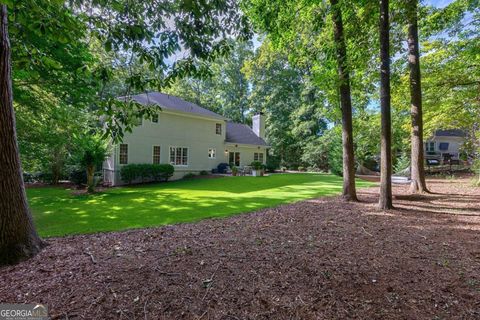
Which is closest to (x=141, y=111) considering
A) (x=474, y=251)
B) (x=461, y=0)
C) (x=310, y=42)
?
(x=474, y=251)

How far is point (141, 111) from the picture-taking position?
3.38m

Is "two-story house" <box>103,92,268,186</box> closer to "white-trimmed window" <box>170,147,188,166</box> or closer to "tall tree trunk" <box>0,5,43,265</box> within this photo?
"white-trimmed window" <box>170,147,188,166</box>

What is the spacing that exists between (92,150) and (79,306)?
11.6 metres

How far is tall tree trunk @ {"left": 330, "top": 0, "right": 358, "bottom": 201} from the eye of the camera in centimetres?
802

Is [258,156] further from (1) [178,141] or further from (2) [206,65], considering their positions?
(2) [206,65]

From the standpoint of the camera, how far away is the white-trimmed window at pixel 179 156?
19219 mm

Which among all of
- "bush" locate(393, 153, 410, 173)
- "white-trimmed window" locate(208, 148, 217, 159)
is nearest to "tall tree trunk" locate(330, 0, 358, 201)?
"white-trimmed window" locate(208, 148, 217, 159)

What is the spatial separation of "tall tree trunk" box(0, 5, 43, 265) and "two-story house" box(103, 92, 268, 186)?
40.4ft

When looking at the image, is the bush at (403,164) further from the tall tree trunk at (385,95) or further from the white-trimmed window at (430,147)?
the white-trimmed window at (430,147)

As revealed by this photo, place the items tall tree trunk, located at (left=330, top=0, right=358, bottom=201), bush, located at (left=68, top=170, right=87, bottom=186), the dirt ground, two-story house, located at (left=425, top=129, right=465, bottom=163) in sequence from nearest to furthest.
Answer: the dirt ground < tall tree trunk, located at (left=330, top=0, right=358, bottom=201) < bush, located at (left=68, top=170, right=87, bottom=186) < two-story house, located at (left=425, top=129, right=465, bottom=163)

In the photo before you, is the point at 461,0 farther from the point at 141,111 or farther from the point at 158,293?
the point at 158,293

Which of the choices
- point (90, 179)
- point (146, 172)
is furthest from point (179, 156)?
point (90, 179)

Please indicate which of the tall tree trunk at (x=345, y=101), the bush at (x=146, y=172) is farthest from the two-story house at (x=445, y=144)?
Answer: the bush at (x=146, y=172)

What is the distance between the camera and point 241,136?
85.9 feet
